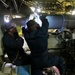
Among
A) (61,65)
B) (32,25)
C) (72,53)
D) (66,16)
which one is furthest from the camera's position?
(72,53)

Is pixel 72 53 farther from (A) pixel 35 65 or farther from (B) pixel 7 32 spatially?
(B) pixel 7 32

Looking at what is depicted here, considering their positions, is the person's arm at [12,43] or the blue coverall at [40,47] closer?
the blue coverall at [40,47]

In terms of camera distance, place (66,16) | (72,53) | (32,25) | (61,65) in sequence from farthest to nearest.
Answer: (72,53) < (66,16) < (61,65) < (32,25)

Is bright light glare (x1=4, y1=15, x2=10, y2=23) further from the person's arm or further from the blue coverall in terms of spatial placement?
the blue coverall

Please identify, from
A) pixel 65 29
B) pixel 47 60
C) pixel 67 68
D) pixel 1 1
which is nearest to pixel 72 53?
pixel 67 68

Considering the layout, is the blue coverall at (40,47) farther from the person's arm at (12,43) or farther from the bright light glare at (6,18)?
the bright light glare at (6,18)

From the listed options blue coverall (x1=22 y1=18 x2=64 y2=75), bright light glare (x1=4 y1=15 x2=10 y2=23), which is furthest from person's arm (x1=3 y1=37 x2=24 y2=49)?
bright light glare (x1=4 y1=15 x2=10 y2=23)

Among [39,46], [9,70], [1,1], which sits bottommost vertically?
[9,70]

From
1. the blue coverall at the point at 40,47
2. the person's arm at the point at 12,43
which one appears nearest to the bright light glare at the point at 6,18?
the person's arm at the point at 12,43

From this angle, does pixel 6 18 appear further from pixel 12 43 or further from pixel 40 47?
pixel 40 47

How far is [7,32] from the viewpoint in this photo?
155 inches

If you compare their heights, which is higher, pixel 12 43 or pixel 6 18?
pixel 6 18

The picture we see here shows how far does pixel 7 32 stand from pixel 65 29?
1.76m

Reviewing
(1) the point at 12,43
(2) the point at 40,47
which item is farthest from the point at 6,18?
(2) the point at 40,47
